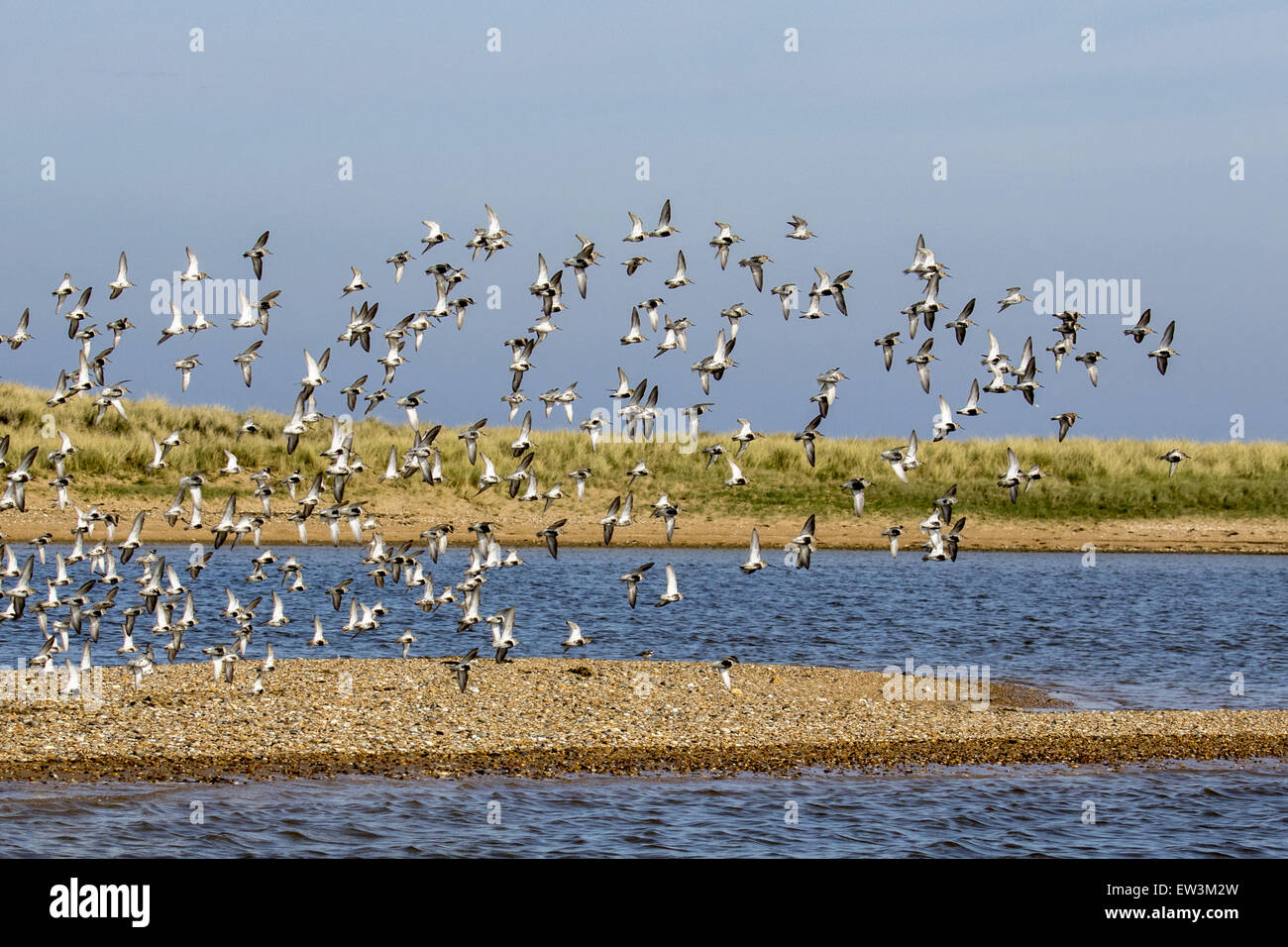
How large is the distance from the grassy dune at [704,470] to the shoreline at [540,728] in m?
31.8

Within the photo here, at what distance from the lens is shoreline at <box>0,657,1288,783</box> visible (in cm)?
2158

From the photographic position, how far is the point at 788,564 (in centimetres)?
5625

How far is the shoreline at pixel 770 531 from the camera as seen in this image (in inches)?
2160

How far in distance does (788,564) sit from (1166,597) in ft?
48.7

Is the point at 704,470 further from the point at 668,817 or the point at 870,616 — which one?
the point at 668,817

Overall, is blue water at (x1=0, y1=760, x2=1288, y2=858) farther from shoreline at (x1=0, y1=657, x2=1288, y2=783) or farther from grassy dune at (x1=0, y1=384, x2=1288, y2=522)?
grassy dune at (x1=0, y1=384, x2=1288, y2=522)

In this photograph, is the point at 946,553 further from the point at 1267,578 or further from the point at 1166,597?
the point at 1267,578

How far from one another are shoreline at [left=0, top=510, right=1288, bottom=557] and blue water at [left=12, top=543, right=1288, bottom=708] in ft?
3.50

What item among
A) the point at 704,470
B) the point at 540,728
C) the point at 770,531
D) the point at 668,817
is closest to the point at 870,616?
the point at 770,531

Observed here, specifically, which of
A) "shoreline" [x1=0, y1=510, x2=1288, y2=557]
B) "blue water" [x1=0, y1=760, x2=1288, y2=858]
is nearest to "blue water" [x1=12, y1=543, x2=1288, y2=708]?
"shoreline" [x1=0, y1=510, x2=1288, y2=557]

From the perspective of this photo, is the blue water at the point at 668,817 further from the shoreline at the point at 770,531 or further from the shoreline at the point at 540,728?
the shoreline at the point at 770,531

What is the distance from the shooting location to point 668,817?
19516 mm
